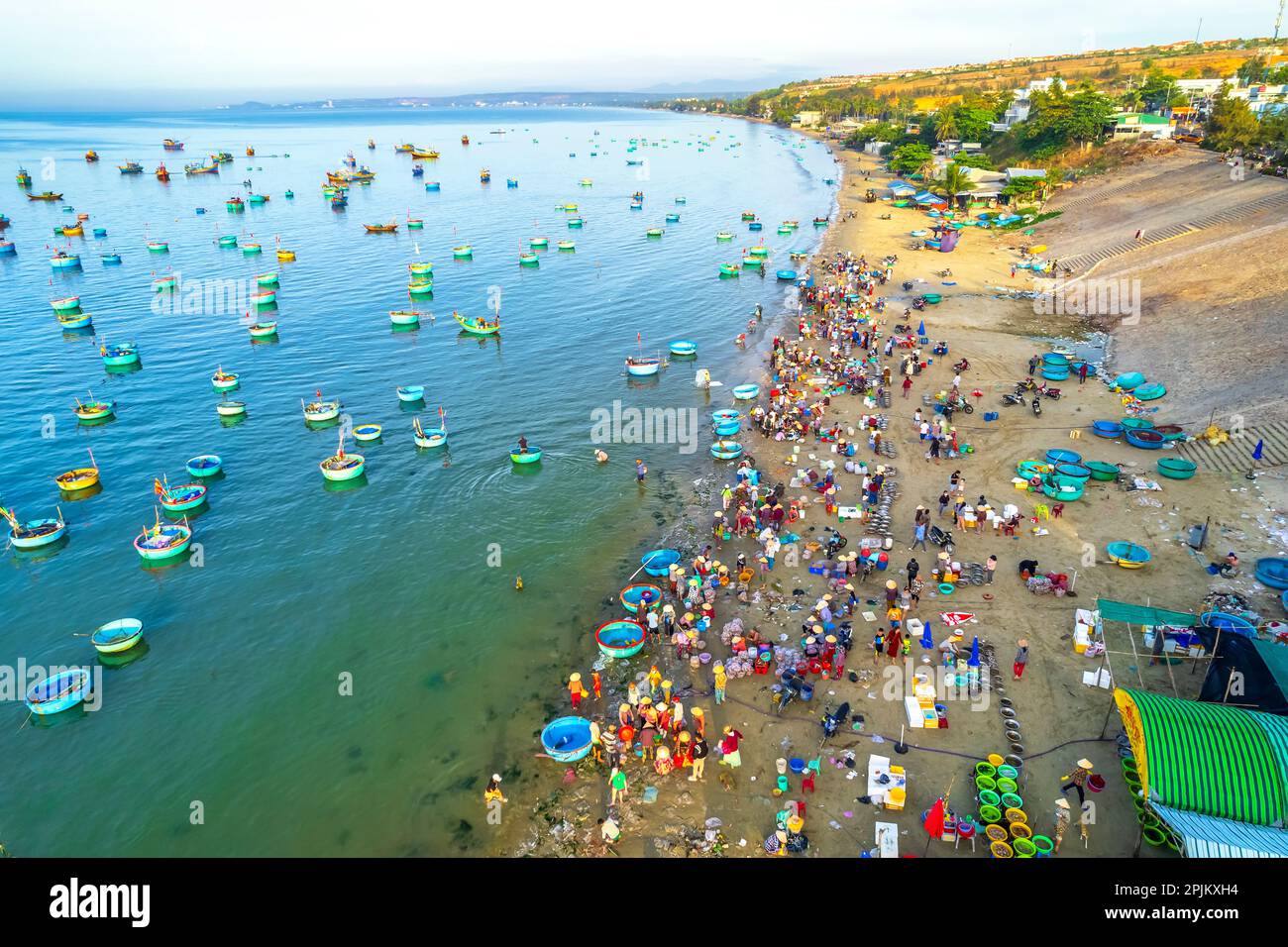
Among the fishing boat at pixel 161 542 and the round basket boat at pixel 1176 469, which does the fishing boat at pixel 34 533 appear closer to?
the fishing boat at pixel 161 542

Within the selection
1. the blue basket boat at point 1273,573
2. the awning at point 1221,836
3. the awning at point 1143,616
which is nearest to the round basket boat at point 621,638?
the awning at point 1143,616

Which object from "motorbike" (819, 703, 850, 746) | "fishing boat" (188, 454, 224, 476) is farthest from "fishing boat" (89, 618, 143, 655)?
"motorbike" (819, 703, 850, 746)

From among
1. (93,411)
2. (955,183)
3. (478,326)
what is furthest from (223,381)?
(955,183)

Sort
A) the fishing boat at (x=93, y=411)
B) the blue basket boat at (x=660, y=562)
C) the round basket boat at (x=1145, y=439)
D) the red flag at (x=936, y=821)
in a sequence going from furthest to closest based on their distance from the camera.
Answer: the fishing boat at (x=93, y=411) < the round basket boat at (x=1145, y=439) < the blue basket boat at (x=660, y=562) < the red flag at (x=936, y=821)

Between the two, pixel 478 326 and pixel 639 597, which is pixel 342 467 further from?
pixel 478 326

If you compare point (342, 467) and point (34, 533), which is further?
point (342, 467)
